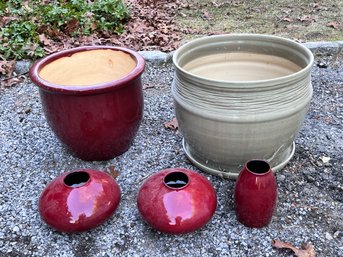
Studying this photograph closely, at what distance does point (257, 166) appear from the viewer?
204 cm

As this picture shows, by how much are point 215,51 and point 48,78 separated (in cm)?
103

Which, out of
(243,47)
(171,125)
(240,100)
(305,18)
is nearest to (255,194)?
(240,100)

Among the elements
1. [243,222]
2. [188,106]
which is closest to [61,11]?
[188,106]

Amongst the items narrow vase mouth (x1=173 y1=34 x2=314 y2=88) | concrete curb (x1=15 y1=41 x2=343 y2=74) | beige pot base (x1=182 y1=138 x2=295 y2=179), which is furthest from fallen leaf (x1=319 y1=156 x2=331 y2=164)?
concrete curb (x1=15 y1=41 x2=343 y2=74)

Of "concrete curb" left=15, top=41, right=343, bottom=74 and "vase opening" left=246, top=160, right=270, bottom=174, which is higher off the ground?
"vase opening" left=246, top=160, right=270, bottom=174

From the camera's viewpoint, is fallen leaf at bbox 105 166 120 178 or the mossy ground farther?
the mossy ground

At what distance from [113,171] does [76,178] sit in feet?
1.45

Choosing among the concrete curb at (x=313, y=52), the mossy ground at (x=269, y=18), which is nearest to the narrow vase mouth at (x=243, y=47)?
the concrete curb at (x=313, y=52)

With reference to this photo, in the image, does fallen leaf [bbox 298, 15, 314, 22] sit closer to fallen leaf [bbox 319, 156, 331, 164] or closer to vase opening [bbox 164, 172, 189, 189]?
fallen leaf [bbox 319, 156, 331, 164]

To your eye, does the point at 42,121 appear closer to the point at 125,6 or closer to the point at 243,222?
the point at 243,222

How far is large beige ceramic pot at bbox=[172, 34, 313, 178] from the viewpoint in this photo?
6.65 feet

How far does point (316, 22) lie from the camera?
472cm

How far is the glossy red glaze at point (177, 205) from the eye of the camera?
192cm

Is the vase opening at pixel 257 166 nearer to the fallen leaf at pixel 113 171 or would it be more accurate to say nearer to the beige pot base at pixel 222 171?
the beige pot base at pixel 222 171
